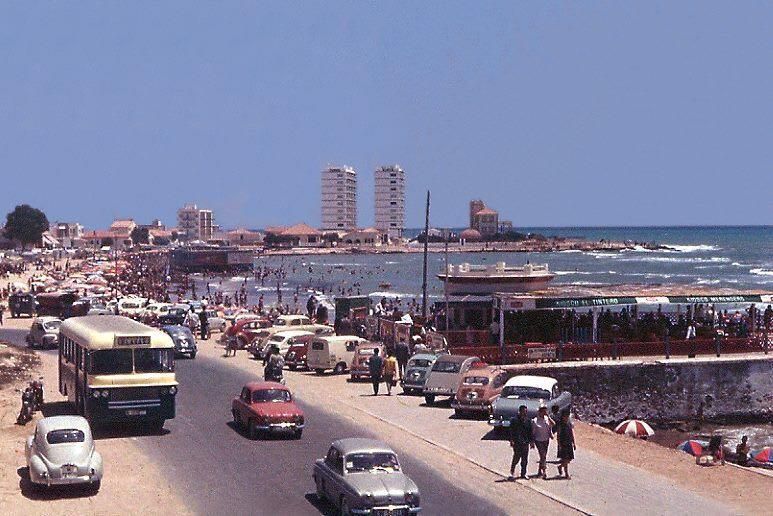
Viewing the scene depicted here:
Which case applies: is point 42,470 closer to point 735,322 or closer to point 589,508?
point 589,508

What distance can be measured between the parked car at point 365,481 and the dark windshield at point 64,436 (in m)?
4.42

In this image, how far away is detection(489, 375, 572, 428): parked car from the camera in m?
22.5

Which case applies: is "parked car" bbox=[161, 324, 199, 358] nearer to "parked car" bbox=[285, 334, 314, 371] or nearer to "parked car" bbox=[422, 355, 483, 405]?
A: "parked car" bbox=[285, 334, 314, 371]

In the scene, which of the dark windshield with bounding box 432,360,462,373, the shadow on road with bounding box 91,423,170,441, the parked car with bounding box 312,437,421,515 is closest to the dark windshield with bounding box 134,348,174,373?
the shadow on road with bounding box 91,423,170,441

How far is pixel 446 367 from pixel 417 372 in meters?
2.00

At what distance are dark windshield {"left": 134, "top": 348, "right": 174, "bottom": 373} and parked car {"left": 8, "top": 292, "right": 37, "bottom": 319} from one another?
4006 cm

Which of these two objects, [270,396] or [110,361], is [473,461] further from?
[110,361]

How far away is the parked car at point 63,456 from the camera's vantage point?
17297mm

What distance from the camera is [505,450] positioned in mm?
21594

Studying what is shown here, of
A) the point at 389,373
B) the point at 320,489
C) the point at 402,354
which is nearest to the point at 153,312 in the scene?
the point at 402,354

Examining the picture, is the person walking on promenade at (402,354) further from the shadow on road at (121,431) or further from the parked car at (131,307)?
the parked car at (131,307)

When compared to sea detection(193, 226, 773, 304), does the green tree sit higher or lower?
higher

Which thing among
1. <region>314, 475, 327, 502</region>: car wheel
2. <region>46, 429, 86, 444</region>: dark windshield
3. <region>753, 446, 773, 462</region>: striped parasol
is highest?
<region>46, 429, 86, 444</region>: dark windshield

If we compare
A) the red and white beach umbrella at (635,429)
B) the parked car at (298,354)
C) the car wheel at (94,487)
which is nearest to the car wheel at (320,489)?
the car wheel at (94,487)
